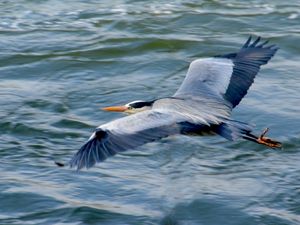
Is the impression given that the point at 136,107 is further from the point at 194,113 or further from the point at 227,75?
the point at 227,75

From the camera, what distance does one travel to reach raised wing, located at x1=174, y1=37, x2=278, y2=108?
27.7ft

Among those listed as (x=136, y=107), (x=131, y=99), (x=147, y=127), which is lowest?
(x=131, y=99)

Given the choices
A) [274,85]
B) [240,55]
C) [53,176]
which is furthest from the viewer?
[274,85]

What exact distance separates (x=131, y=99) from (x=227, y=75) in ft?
5.84

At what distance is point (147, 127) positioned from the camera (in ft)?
23.3

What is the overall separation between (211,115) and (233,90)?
28.1 inches

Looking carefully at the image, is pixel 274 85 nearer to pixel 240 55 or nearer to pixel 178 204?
pixel 240 55

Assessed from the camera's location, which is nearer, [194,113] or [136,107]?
[194,113]

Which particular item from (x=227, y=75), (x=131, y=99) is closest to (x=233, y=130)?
(x=227, y=75)

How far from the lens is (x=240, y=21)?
12.8 metres

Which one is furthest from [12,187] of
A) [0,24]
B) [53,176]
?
[0,24]

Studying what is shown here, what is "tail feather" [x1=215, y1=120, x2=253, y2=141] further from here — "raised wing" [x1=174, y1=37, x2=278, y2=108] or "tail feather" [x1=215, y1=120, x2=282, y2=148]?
"raised wing" [x1=174, y1=37, x2=278, y2=108]

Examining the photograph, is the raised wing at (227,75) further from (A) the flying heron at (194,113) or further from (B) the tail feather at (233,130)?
(B) the tail feather at (233,130)

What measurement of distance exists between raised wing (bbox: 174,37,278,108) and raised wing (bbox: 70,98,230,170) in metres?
0.29
